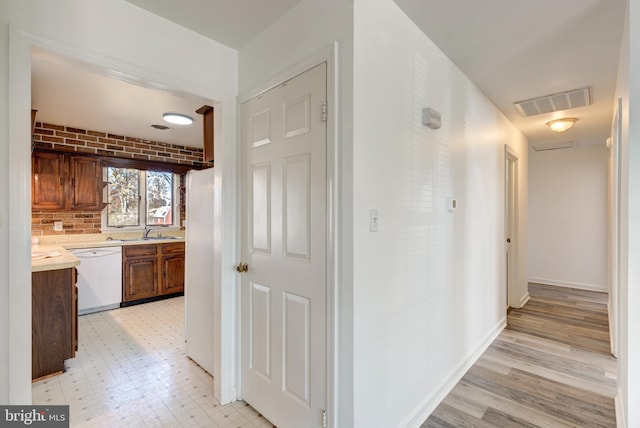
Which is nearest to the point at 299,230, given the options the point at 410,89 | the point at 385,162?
the point at 385,162

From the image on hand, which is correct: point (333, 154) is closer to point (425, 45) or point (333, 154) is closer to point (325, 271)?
point (325, 271)

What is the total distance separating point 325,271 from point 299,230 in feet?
0.96

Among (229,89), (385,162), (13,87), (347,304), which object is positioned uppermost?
(229,89)

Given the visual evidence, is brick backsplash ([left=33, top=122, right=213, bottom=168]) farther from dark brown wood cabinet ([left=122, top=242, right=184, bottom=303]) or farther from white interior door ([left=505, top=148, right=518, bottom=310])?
white interior door ([left=505, top=148, right=518, bottom=310])

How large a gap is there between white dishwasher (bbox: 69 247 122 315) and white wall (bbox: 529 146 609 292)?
6843 millimetres

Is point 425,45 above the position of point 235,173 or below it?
above

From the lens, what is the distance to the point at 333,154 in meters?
1.53

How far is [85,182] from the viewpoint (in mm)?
4270

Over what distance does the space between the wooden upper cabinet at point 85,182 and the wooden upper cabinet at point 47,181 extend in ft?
0.35

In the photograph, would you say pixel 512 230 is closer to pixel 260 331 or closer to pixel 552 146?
pixel 552 146

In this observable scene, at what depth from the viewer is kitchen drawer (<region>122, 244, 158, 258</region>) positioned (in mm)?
4305

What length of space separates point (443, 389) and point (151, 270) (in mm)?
4096

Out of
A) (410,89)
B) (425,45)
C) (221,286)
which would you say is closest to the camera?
(410,89)

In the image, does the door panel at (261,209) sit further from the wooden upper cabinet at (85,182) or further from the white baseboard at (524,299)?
the white baseboard at (524,299)
